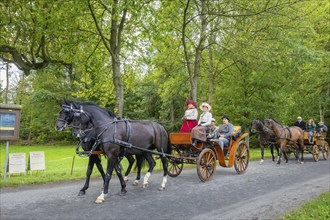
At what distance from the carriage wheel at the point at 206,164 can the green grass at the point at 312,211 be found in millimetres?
3204

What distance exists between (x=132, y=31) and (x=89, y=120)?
8.34 m

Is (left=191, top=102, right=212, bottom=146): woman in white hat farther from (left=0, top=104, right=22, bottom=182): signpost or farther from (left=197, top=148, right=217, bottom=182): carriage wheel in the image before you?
(left=0, top=104, right=22, bottom=182): signpost

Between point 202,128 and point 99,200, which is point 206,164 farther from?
point 99,200

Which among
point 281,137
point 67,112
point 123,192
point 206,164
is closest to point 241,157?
point 206,164

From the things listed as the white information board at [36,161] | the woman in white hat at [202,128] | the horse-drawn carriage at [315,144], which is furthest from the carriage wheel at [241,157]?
the white information board at [36,161]

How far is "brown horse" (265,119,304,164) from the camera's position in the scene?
49.4 ft

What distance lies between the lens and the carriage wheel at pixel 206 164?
30.5 ft

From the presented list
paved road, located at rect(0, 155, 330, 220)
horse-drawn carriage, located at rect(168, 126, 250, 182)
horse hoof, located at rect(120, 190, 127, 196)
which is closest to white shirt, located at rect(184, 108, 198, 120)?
horse-drawn carriage, located at rect(168, 126, 250, 182)

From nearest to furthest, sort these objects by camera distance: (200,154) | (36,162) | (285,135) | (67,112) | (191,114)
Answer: (67,112) → (200,154) → (191,114) → (36,162) → (285,135)

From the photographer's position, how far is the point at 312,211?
621 centimetres

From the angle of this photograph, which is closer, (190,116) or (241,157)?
(190,116)

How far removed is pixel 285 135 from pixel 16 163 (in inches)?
458

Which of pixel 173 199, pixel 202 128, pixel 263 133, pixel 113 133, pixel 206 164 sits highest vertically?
pixel 202 128

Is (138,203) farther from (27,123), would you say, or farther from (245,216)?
(27,123)
